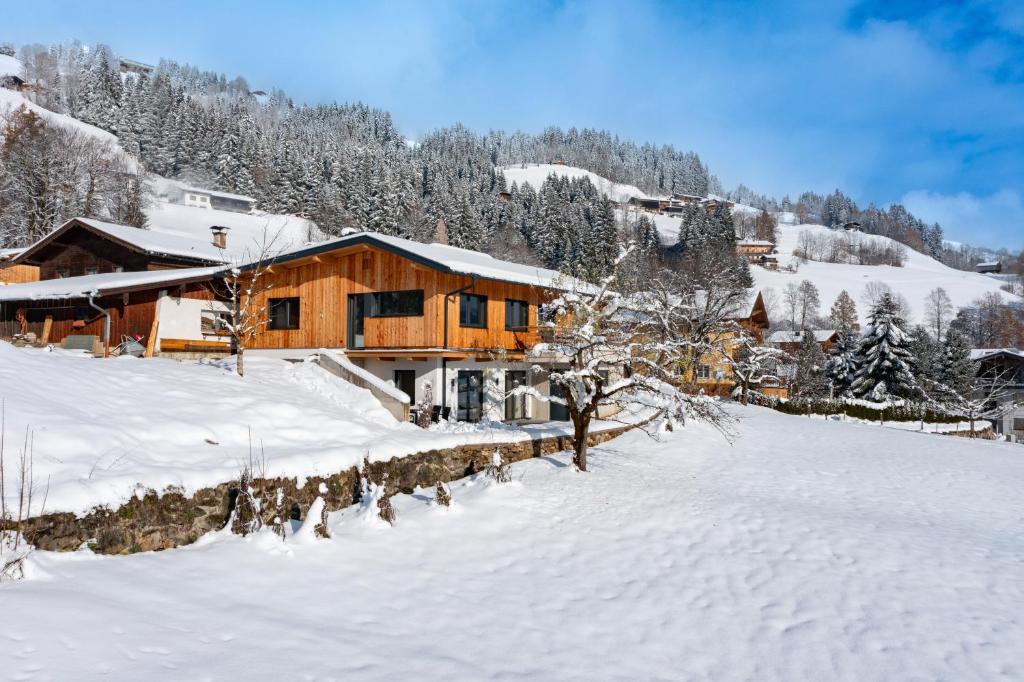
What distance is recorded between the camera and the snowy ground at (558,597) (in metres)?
5.81

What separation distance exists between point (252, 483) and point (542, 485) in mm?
6607

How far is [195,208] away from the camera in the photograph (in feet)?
253

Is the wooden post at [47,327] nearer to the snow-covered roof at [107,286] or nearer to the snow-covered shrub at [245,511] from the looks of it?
the snow-covered roof at [107,286]

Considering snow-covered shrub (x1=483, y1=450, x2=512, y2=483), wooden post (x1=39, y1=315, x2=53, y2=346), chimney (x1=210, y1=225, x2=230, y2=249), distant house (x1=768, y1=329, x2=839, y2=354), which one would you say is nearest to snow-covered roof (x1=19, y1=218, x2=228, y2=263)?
chimney (x1=210, y1=225, x2=230, y2=249)

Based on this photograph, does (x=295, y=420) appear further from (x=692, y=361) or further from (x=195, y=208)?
(x=195, y=208)

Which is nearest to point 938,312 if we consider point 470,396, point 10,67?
point 470,396

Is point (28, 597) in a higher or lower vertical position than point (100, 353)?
lower

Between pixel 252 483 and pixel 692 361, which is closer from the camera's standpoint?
pixel 252 483

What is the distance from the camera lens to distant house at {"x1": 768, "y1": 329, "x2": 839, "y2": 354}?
57.6 m

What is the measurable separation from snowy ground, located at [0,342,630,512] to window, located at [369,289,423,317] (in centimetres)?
524

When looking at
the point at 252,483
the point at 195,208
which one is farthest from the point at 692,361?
the point at 195,208

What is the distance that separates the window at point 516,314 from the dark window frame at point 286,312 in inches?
315

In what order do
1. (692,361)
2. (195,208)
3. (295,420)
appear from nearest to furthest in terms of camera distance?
(295,420), (692,361), (195,208)

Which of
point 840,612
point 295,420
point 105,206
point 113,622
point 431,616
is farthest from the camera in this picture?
point 105,206
